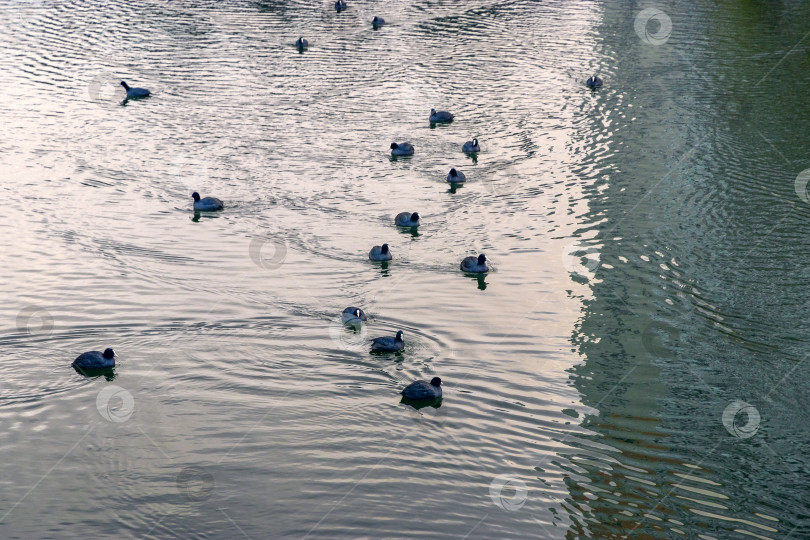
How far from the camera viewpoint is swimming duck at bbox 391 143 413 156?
33750 millimetres

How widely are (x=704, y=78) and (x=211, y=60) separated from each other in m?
23.1

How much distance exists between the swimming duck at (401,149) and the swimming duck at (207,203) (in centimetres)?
726

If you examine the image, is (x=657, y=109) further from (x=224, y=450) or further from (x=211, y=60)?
(x=224, y=450)

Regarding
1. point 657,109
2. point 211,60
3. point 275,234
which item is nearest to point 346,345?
point 275,234

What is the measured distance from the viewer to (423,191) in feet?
103
